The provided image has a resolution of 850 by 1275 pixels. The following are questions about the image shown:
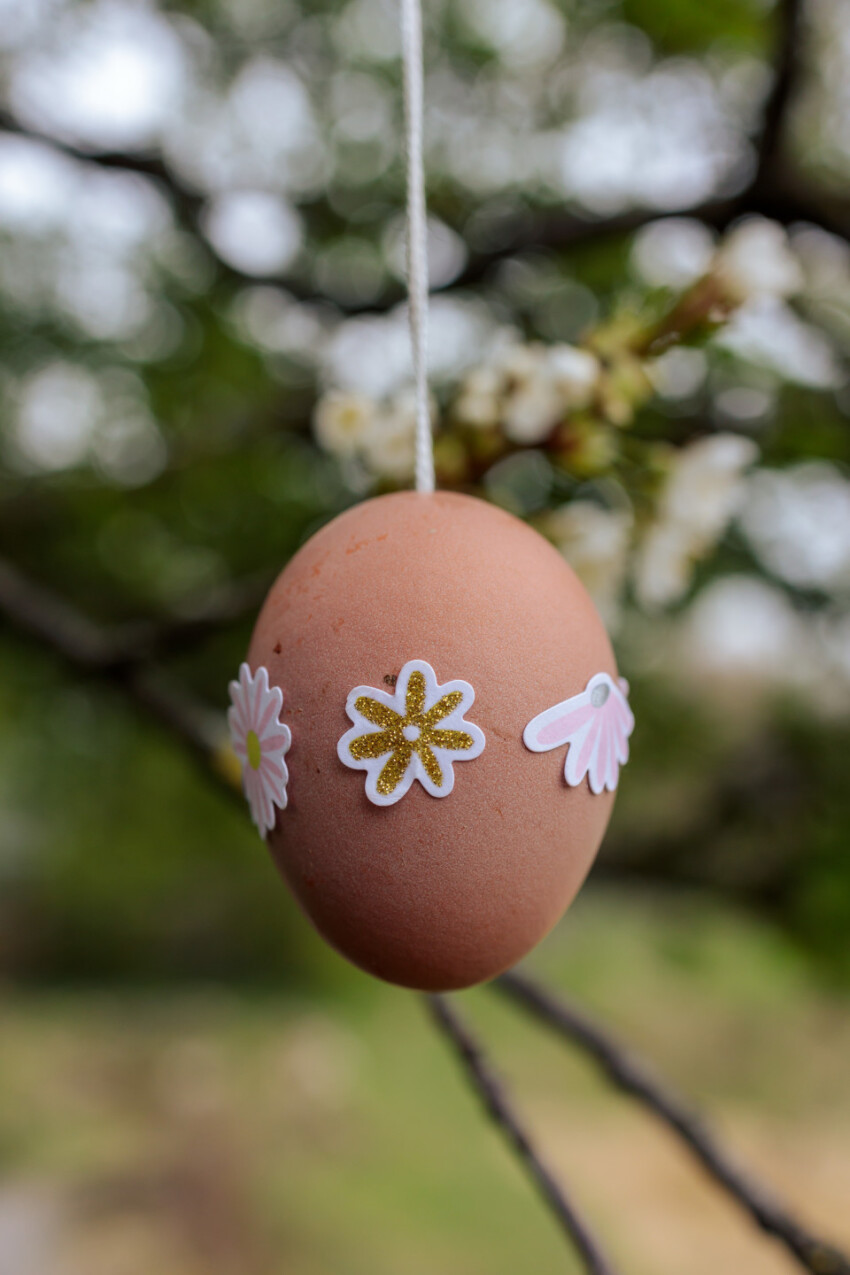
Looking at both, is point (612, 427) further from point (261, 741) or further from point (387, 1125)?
point (387, 1125)

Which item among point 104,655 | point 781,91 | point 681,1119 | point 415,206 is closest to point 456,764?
point 415,206

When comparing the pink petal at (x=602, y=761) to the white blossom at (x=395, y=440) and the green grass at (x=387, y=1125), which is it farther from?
the green grass at (x=387, y=1125)

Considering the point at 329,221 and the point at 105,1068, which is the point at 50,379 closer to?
the point at 329,221

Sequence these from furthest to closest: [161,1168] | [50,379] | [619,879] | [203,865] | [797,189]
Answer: [619,879]
[203,865]
[50,379]
[161,1168]
[797,189]

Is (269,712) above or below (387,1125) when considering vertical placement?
above

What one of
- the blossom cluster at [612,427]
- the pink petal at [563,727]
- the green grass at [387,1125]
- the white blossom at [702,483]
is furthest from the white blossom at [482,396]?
the green grass at [387,1125]

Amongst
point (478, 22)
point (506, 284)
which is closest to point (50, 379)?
point (506, 284)
